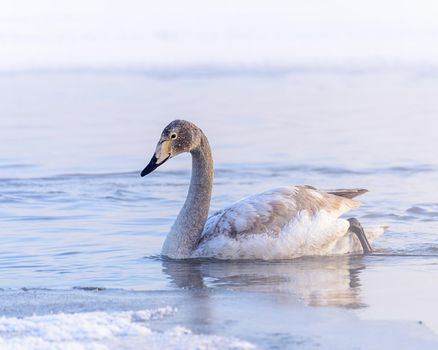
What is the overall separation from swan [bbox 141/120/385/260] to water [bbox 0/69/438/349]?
19 cm

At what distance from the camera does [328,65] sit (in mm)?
26750

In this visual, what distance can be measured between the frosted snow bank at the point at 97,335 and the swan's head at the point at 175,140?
9.37 feet

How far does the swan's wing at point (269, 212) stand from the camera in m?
9.18

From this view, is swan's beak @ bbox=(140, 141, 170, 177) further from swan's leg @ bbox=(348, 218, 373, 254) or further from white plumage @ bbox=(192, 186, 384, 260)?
swan's leg @ bbox=(348, 218, 373, 254)

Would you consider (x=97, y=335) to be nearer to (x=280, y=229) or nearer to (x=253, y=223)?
(x=253, y=223)

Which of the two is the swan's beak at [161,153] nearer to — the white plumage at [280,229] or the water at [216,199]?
the white plumage at [280,229]

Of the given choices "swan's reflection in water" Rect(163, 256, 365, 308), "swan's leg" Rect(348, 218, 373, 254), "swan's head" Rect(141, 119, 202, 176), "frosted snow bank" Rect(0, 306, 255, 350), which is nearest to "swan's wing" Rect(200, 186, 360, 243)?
"swan's leg" Rect(348, 218, 373, 254)

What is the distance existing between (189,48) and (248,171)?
17.8 meters

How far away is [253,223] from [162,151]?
993mm

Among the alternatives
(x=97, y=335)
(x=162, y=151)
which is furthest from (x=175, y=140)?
(x=97, y=335)

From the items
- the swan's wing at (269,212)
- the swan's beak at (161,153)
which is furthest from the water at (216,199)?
the swan's beak at (161,153)

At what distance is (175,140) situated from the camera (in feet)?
30.9

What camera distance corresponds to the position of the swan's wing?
9.18 m

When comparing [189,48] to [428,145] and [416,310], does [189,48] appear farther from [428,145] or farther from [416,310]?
[416,310]
